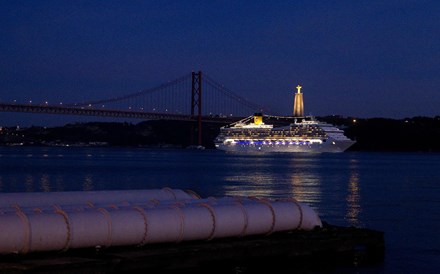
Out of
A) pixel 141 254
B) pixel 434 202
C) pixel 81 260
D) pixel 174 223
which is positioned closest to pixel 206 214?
pixel 174 223

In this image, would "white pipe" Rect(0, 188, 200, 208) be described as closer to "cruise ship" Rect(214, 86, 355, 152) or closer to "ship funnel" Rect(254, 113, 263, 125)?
"cruise ship" Rect(214, 86, 355, 152)

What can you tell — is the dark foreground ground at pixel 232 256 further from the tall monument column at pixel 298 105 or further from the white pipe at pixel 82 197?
the tall monument column at pixel 298 105

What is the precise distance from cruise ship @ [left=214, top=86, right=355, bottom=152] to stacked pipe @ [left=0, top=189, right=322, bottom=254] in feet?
359

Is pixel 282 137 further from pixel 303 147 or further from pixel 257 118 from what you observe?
pixel 257 118

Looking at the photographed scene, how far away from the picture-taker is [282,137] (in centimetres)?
12675

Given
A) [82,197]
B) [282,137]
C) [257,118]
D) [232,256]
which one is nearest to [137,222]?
[232,256]

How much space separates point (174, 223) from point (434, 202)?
1835cm

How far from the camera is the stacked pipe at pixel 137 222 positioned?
35.1 feet

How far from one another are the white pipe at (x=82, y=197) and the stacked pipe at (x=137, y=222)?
5 centimetres

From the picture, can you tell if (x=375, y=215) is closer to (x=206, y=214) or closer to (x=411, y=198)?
(x=411, y=198)

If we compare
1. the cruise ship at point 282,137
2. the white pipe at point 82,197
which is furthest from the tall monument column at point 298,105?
the white pipe at point 82,197

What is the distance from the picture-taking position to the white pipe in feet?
42.6

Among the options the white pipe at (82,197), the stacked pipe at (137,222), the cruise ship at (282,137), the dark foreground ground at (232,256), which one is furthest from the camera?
the cruise ship at (282,137)

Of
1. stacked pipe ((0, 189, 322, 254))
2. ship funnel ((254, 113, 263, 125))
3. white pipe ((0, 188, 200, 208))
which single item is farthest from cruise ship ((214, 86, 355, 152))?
stacked pipe ((0, 189, 322, 254))
